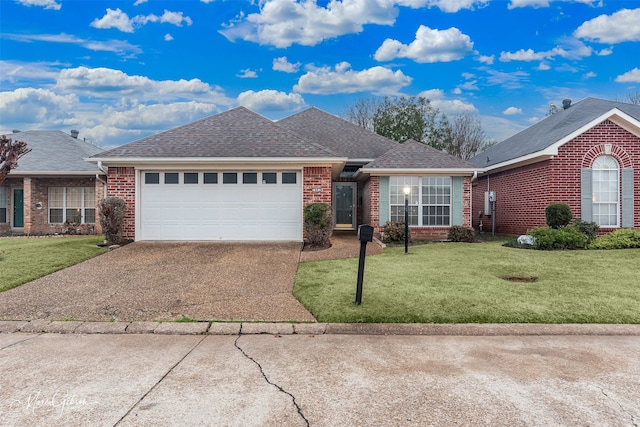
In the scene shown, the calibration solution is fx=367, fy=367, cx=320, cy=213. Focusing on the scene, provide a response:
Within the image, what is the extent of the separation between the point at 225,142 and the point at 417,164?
7073 millimetres

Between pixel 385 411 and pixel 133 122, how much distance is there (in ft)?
71.1

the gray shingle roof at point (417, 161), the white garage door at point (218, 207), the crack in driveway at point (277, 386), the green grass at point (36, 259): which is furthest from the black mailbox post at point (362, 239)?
the gray shingle roof at point (417, 161)

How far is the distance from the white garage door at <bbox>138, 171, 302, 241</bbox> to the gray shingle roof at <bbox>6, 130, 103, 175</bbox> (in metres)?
5.87

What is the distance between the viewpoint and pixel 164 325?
16.5ft

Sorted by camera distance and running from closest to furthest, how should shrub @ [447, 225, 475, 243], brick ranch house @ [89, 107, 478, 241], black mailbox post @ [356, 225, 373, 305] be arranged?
1. black mailbox post @ [356, 225, 373, 305]
2. brick ranch house @ [89, 107, 478, 241]
3. shrub @ [447, 225, 475, 243]

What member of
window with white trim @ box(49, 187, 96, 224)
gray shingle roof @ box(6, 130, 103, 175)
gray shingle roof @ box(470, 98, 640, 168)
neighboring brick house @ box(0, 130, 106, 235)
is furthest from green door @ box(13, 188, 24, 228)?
gray shingle roof @ box(470, 98, 640, 168)

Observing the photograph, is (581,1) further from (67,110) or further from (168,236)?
(67,110)

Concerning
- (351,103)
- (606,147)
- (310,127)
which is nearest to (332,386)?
(606,147)

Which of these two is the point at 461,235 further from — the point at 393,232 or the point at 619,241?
the point at 619,241

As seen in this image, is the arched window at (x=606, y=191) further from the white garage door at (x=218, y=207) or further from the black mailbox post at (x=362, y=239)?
the black mailbox post at (x=362, y=239)

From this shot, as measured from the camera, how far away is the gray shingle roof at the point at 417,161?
13.8 m

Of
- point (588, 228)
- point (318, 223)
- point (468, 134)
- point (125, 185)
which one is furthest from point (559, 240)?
point (468, 134)

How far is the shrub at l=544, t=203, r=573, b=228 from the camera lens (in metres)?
12.2

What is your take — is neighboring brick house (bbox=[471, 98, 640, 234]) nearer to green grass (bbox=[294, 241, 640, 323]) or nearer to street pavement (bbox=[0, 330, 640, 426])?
green grass (bbox=[294, 241, 640, 323])
